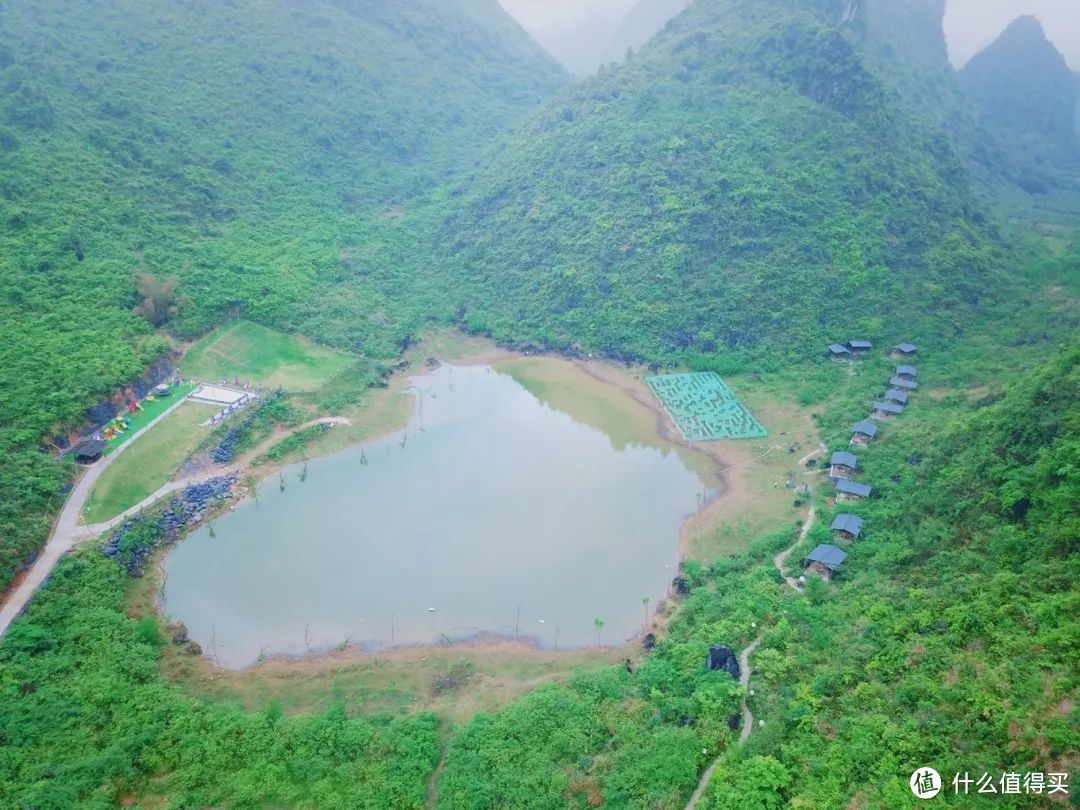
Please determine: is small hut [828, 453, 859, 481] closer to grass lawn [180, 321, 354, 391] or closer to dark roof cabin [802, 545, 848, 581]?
dark roof cabin [802, 545, 848, 581]

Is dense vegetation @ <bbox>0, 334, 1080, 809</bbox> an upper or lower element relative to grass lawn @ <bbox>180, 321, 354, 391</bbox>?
lower

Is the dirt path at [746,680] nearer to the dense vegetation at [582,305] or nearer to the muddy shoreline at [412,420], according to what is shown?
the dense vegetation at [582,305]

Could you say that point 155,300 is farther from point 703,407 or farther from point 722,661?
point 722,661

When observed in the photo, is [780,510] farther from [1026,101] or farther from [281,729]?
[1026,101]

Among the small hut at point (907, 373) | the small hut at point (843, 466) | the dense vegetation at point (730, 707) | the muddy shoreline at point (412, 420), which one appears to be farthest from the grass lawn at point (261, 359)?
the small hut at point (907, 373)

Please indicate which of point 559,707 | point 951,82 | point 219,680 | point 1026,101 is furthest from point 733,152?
point 1026,101

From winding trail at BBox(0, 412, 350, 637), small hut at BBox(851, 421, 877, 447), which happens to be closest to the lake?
winding trail at BBox(0, 412, 350, 637)
